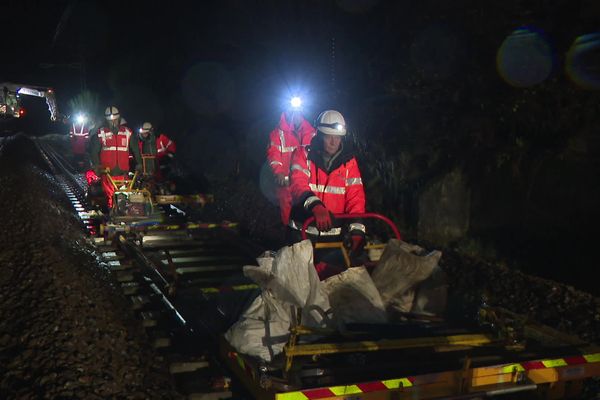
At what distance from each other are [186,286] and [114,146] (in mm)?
6341

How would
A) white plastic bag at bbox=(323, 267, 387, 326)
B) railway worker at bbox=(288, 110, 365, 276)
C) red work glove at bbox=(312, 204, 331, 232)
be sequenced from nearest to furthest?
white plastic bag at bbox=(323, 267, 387, 326) < red work glove at bbox=(312, 204, 331, 232) < railway worker at bbox=(288, 110, 365, 276)

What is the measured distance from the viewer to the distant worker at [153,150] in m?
13.2

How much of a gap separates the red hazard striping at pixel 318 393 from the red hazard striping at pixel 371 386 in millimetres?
189

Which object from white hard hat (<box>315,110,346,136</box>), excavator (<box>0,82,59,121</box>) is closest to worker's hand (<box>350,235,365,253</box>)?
white hard hat (<box>315,110,346,136</box>)

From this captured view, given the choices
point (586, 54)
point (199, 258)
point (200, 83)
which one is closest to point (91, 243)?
point (199, 258)

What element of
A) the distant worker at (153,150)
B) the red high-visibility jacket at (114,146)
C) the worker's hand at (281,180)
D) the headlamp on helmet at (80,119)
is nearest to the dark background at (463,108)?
the distant worker at (153,150)

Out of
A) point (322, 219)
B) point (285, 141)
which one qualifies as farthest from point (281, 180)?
point (322, 219)

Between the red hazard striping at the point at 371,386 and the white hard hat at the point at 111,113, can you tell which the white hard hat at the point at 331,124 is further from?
the white hard hat at the point at 111,113

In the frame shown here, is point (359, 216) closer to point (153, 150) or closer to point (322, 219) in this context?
point (322, 219)

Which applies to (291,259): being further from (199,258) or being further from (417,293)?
(199,258)

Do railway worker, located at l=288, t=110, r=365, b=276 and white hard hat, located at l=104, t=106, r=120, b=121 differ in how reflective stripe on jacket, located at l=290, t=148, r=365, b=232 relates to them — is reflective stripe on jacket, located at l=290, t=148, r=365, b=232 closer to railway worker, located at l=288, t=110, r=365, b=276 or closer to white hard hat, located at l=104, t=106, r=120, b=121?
railway worker, located at l=288, t=110, r=365, b=276

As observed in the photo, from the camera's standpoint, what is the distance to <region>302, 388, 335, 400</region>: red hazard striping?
303 centimetres

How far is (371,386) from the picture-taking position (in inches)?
125

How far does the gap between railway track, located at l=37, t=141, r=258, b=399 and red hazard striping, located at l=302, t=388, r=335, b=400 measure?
3.64 ft
